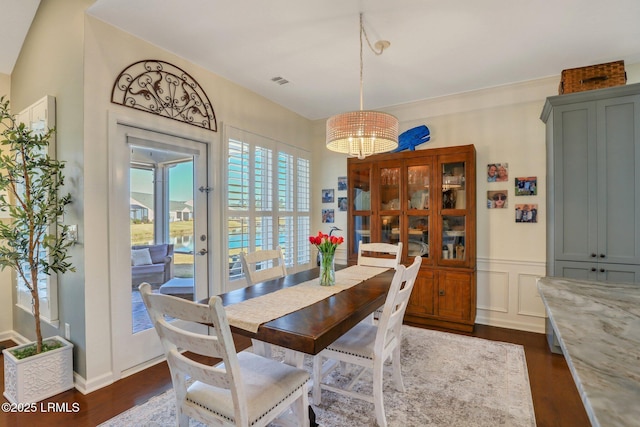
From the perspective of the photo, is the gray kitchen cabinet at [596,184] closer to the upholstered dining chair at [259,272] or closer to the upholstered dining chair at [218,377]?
the upholstered dining chair at [259,272]

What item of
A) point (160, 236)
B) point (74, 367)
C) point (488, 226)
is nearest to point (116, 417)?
point (74, 367)

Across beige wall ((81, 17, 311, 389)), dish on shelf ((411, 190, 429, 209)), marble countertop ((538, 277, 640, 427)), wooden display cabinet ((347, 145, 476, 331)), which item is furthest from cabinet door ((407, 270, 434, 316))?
beige wall ((81, 17, 311, 389))

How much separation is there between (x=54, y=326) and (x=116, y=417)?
1.10 meters

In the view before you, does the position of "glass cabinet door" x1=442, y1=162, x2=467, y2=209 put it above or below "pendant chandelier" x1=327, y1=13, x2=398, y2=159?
below

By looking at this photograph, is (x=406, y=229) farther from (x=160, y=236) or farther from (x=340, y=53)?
(x=160, y=236)

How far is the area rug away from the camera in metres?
1.94

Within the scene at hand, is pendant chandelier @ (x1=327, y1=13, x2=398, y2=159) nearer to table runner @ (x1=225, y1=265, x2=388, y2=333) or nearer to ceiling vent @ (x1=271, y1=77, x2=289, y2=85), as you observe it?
table runner @ (x1=225, y1=265, x2=388, y2=333)

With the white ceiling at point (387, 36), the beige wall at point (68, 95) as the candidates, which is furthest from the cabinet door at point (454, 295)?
the beige wall at point (68, 95)

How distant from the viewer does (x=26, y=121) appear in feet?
9.21

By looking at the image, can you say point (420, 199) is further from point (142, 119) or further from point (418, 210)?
point (142, 119)

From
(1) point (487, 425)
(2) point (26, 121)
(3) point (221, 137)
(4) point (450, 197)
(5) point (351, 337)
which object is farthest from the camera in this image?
(4) point (450, 197)

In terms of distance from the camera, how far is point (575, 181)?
9.20 feet

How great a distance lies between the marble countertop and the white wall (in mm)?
2148

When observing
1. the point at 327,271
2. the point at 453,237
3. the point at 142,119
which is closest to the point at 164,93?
the point at 142,119
